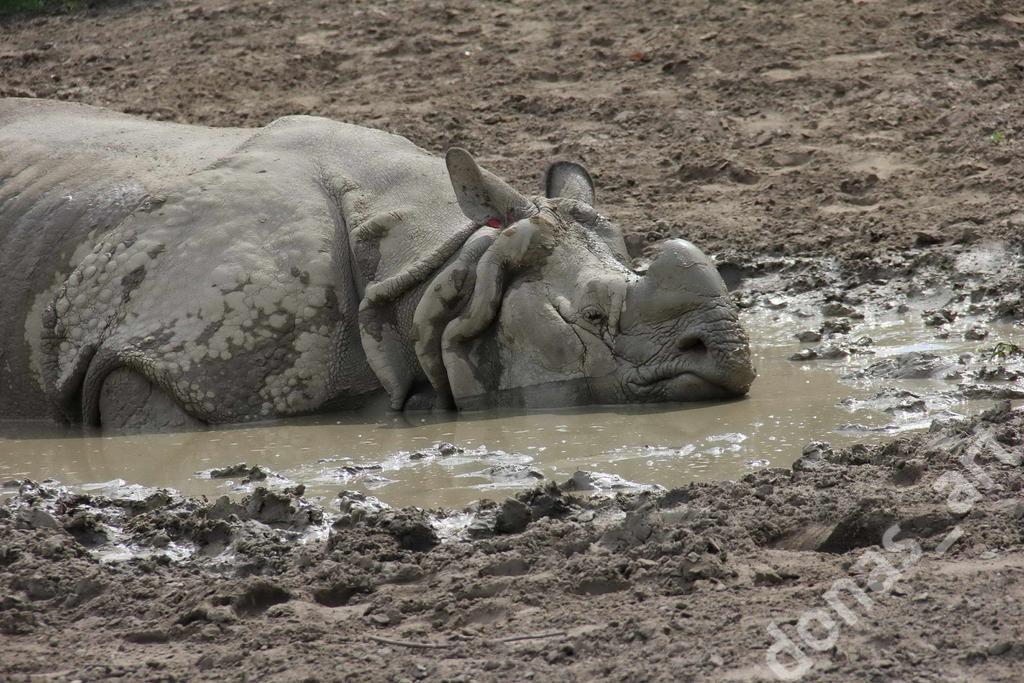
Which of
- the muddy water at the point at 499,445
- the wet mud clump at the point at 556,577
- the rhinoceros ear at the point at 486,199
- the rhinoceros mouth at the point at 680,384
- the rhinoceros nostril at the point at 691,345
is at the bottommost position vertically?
the wet mud clump at the point at 556,577

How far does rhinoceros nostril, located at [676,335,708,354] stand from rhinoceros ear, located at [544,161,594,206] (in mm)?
955

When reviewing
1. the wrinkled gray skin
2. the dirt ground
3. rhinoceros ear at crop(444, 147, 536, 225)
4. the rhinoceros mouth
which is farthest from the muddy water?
rhinoceros ear at crop(444, 147, 536, 225)

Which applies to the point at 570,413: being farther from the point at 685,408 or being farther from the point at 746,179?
the point at 746,179

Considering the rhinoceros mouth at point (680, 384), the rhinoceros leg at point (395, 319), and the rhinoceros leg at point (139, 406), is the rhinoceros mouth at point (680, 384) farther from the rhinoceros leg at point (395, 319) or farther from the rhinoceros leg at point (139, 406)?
the rhinoceros leg at point (139, 406)

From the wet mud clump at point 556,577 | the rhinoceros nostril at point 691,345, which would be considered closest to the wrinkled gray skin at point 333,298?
the rhinoceros nostril at point 691,345

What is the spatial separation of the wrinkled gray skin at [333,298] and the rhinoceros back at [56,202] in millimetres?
13

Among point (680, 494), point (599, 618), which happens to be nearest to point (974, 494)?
point (680, 494)

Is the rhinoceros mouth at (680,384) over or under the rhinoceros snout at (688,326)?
under

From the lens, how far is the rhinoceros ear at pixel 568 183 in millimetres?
7051

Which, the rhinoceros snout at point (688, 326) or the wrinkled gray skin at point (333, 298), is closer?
the rhinoceros snout at point (688, 326)

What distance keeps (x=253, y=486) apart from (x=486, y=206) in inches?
76.0

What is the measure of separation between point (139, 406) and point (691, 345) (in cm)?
235

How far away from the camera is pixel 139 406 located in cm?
679

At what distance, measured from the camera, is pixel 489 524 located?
4.57 m
